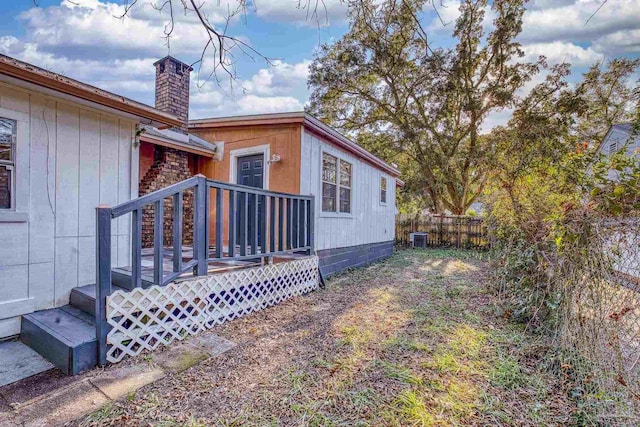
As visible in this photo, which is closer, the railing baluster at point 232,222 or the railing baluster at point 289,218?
the railing baluster at point 232,222

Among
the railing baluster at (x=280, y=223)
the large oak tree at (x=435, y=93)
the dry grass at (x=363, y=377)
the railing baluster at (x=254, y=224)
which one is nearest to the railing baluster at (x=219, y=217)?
the railing baluster at (x=254, y=224)

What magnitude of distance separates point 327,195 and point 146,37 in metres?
4.38

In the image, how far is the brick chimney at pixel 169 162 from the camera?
19.2 feet

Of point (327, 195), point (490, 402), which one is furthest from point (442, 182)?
point (490, 402)

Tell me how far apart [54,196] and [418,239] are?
516 inches

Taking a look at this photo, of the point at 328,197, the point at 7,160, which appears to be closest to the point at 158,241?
the point at 7,160

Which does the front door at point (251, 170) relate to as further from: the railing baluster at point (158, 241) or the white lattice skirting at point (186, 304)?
the railing baluster at point (158, 241)

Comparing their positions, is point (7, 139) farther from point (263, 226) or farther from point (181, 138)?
point (181, 138)

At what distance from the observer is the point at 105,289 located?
8.81ft

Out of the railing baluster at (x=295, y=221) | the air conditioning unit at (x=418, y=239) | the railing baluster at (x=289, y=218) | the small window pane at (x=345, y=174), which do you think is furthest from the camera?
the air conditioning unit at (x=418, y=239)

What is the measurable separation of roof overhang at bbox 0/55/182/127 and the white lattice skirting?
2.16 metres

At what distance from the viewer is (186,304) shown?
3.43 metres

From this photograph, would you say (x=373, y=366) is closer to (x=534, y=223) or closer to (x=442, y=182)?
(x=534, y=223)

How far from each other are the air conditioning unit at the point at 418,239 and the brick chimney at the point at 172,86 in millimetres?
10652
